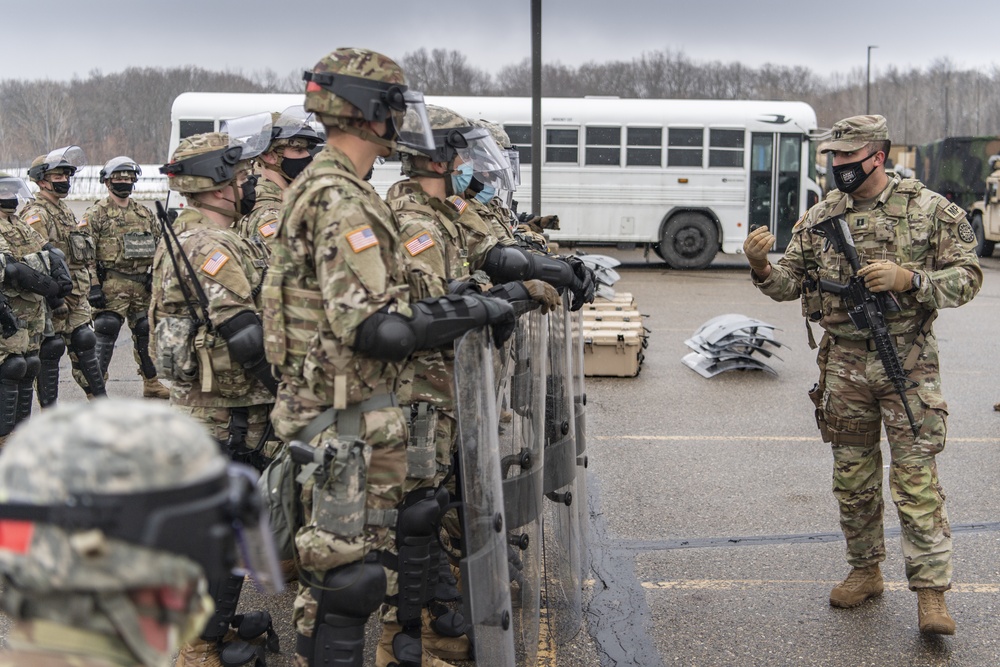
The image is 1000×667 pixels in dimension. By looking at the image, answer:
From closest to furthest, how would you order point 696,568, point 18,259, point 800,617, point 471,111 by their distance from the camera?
point 800,617
point 696,568
point 18,259
point 471,111

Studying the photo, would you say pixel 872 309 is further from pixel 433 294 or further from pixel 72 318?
pixel 72 318

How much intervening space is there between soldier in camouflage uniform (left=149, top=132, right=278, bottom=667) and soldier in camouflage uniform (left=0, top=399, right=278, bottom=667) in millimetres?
2210

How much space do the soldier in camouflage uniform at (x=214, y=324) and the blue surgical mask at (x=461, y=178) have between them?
0.92 m

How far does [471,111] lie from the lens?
17.3 m

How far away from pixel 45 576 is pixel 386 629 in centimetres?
244

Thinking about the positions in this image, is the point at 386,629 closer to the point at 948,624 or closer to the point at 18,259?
the point at 948,624

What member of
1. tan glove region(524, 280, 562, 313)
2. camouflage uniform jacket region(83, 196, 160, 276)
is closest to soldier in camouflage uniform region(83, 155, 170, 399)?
camouflage uniform jacket region(83, 196, 160, 276)

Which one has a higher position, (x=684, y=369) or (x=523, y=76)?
(x=523, y=76)

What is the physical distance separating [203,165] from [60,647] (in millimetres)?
2943

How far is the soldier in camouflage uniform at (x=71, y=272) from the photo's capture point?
705 cm


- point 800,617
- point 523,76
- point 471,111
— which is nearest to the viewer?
point 800,617

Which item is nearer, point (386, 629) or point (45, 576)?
point (45, 576)

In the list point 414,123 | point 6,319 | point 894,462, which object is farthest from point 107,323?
point 894,462

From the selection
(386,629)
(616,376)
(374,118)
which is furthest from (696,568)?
(616,376)
